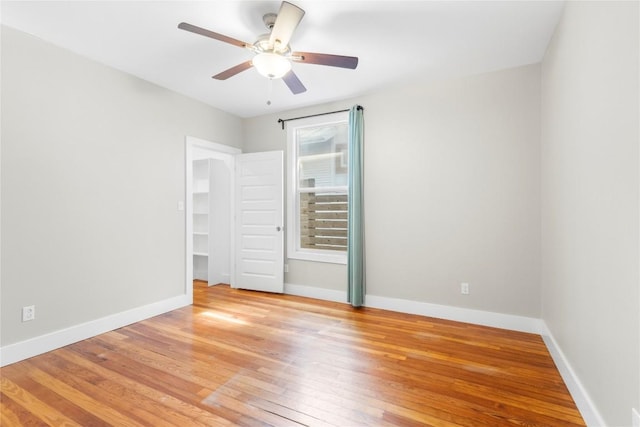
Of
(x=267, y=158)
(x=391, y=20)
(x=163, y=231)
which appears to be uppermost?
(x=391, y=20)

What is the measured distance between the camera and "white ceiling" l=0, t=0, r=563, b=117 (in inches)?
85.0

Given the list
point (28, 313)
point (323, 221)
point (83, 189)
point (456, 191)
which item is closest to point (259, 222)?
point (323, 221)

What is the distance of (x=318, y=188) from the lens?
4258 mm

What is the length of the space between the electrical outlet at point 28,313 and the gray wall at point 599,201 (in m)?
3.85

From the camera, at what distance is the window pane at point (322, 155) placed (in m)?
4.12

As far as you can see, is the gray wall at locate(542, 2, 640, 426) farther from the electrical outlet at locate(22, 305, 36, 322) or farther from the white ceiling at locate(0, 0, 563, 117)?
the electrical outlet at locate(22, 305, 36, 322)

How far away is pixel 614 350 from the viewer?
137 centimetres

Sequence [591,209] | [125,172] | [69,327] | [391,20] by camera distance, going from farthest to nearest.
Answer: [125,172], [69,327], [391,20], [591,209]

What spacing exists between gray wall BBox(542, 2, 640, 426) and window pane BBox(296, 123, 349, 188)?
2.33m

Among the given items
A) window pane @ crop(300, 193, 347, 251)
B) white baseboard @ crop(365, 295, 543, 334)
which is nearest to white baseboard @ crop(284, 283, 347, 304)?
white baseboard @ crop(365, 295, 543, 334)

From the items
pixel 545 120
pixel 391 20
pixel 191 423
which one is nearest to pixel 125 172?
pixel 191 423

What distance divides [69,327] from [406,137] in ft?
12.9

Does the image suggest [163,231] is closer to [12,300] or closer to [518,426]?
[12,300]

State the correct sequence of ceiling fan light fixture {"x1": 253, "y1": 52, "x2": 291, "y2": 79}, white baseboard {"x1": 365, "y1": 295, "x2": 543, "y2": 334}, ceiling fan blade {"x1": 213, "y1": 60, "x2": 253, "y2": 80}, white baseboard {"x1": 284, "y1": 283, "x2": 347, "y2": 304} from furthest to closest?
white baseboard {"x1": 284, "y1": 283, "x2": 347, "y2": 304} → white baseboard {"x1": 365, "y1": 295, "x2": 543, "y2": 334} → ceiling fan blade {"x1": 213, "y1": 60, "x2": 253, "y2": 80} → ceiling fan light fixture {"x1": 253, "y1": 52, "x2": 291, "y2": 79}
